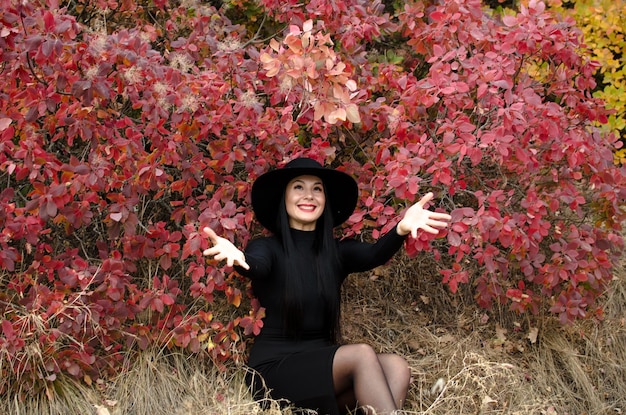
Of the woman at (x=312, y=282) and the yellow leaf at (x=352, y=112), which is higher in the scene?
the yellow leaf at (x=352, y=112)

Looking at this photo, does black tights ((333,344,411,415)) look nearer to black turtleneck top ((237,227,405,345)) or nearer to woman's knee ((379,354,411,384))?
woman's knee ((379,354,411,384))

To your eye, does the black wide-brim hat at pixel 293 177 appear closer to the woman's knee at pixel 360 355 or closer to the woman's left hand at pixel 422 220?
the woman's left hand at pixel 422 220

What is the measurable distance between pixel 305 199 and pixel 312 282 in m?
0.35

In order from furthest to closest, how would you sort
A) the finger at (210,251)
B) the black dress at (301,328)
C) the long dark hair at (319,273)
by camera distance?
1. the long dark hair at (319,273)
2. the black dress at (301,328)
3. the finger at (210,251)

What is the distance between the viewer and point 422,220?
321cm

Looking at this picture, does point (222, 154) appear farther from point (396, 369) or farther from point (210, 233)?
point (396, 369)

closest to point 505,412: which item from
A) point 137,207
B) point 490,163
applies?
point 490,163

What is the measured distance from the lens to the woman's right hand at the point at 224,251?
9.88ft

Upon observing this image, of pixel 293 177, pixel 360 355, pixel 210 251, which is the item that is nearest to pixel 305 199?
pixel 293 177

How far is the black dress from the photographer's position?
3.19 meters

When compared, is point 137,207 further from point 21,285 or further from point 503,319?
point 503,319

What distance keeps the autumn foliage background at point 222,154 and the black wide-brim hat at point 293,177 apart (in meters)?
0.09

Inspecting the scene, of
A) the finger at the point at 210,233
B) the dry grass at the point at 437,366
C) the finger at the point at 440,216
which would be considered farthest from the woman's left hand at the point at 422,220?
the finger at the point at 210,233

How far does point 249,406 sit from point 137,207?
3.54ft
